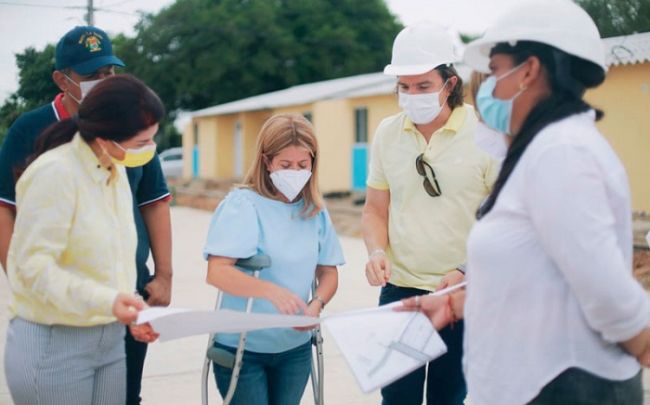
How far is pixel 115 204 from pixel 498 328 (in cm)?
125

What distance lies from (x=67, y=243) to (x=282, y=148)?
103 centimetres

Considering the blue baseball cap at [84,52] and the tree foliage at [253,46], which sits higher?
the blue baseball cap at [84,52]

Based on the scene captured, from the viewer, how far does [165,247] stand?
3.70m

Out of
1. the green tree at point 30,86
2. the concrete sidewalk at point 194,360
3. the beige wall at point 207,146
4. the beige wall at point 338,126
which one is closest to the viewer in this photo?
the green tree at point 30,86

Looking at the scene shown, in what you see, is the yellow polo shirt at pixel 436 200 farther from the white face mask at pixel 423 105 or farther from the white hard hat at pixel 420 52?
the white hard hat at pixel 420 52

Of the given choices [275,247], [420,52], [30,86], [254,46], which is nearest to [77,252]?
[275,247]

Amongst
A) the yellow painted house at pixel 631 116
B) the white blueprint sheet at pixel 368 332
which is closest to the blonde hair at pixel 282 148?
the white blueprint sheet at pixel 368 332

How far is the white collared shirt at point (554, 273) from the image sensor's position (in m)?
2.00

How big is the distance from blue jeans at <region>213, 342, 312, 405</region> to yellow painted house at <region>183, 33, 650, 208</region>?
1.13 meters

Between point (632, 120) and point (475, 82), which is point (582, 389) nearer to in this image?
point (475, 82)

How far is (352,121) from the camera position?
25578 mm

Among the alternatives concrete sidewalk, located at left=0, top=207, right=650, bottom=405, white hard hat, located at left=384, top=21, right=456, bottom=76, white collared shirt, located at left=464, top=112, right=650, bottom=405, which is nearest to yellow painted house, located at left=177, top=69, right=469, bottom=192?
concrete sidewalk, located at left=0, top=207, right=650, bottom=405

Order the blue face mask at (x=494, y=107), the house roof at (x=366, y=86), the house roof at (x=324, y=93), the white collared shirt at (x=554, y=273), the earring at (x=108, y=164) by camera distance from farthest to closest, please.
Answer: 1. the house roof at (x=324, y=93)
2. the house roof at (x=366, y=86)
3. the earring at (x=108, y=164)
4. the blue face mask at (x=494, y=107)
5. the white collared shirt at (x=554, y=273)

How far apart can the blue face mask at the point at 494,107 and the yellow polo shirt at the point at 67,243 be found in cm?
115
